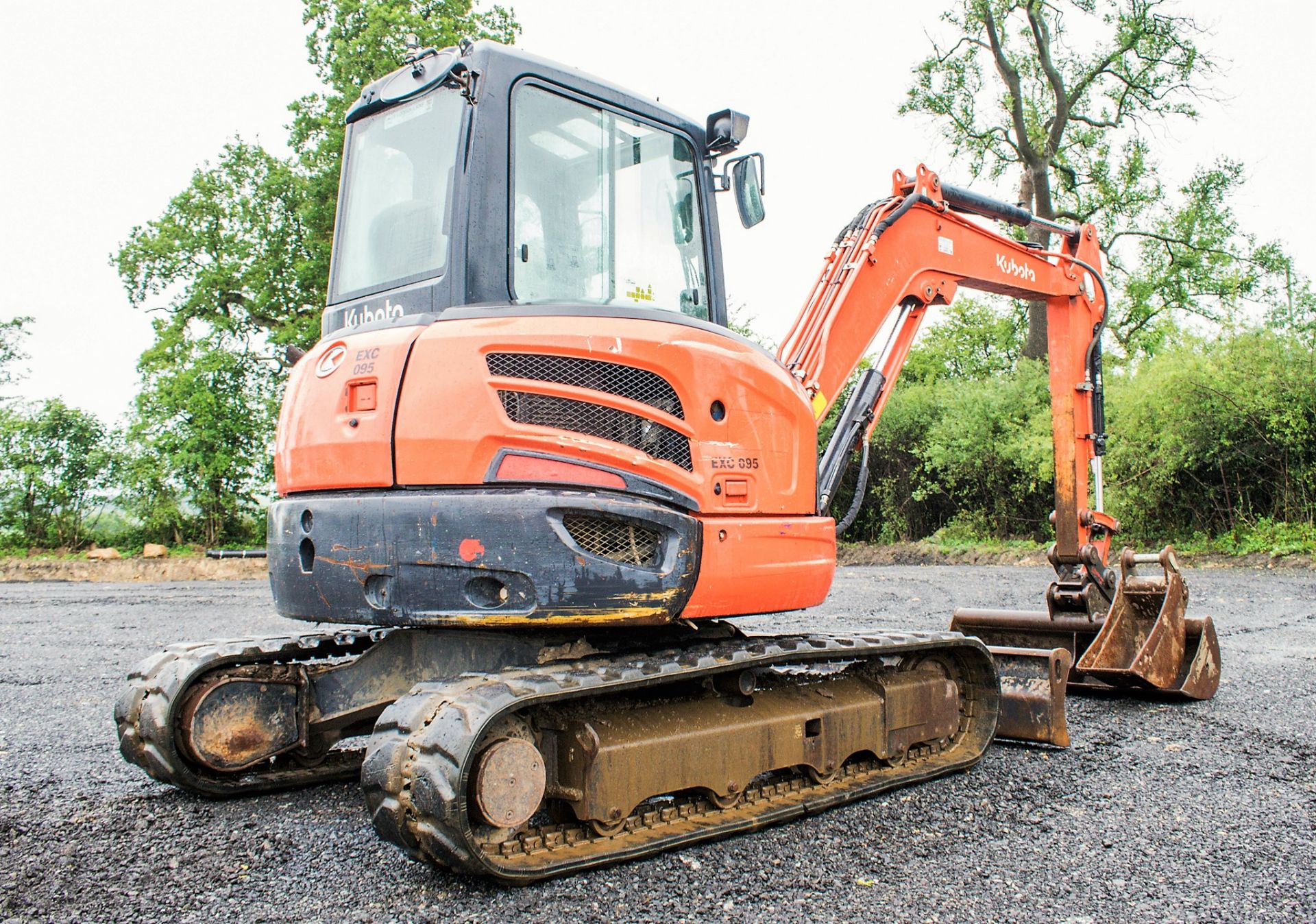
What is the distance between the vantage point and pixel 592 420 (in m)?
3.39

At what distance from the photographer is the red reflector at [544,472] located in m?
3.29

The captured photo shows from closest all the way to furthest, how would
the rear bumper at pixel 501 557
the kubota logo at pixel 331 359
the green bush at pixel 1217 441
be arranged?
the rear bumper at pixel 501 557 < the kubota logo at pixel 331 359 < the green bush at pixel 1217 441

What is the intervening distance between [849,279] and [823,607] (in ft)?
20.9

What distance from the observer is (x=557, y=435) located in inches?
131

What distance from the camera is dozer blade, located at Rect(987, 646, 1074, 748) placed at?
15.4ft

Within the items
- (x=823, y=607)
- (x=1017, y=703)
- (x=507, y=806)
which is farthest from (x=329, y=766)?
(x=823, y=607)

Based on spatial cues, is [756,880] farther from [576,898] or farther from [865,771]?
[865,771]

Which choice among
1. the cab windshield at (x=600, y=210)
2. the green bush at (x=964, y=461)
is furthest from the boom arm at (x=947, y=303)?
the green bush at (x=964, y=461)

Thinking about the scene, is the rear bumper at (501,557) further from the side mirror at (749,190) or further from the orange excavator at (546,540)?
the side mirror at (749,190)

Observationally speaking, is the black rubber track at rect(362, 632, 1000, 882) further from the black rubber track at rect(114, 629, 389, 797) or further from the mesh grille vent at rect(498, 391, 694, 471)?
the black rubber track at rect(114, 629, 389, 797)

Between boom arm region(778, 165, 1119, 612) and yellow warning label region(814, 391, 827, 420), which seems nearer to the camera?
yellow warning label region(814, 391, 827, 420)

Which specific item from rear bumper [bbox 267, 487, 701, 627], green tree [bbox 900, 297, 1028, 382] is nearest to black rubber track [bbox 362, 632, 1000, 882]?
rear bumper [bbox 267, 487, 701, 627]

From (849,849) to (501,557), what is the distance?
1502 mm

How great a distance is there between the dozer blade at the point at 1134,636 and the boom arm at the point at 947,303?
0.50 ft
